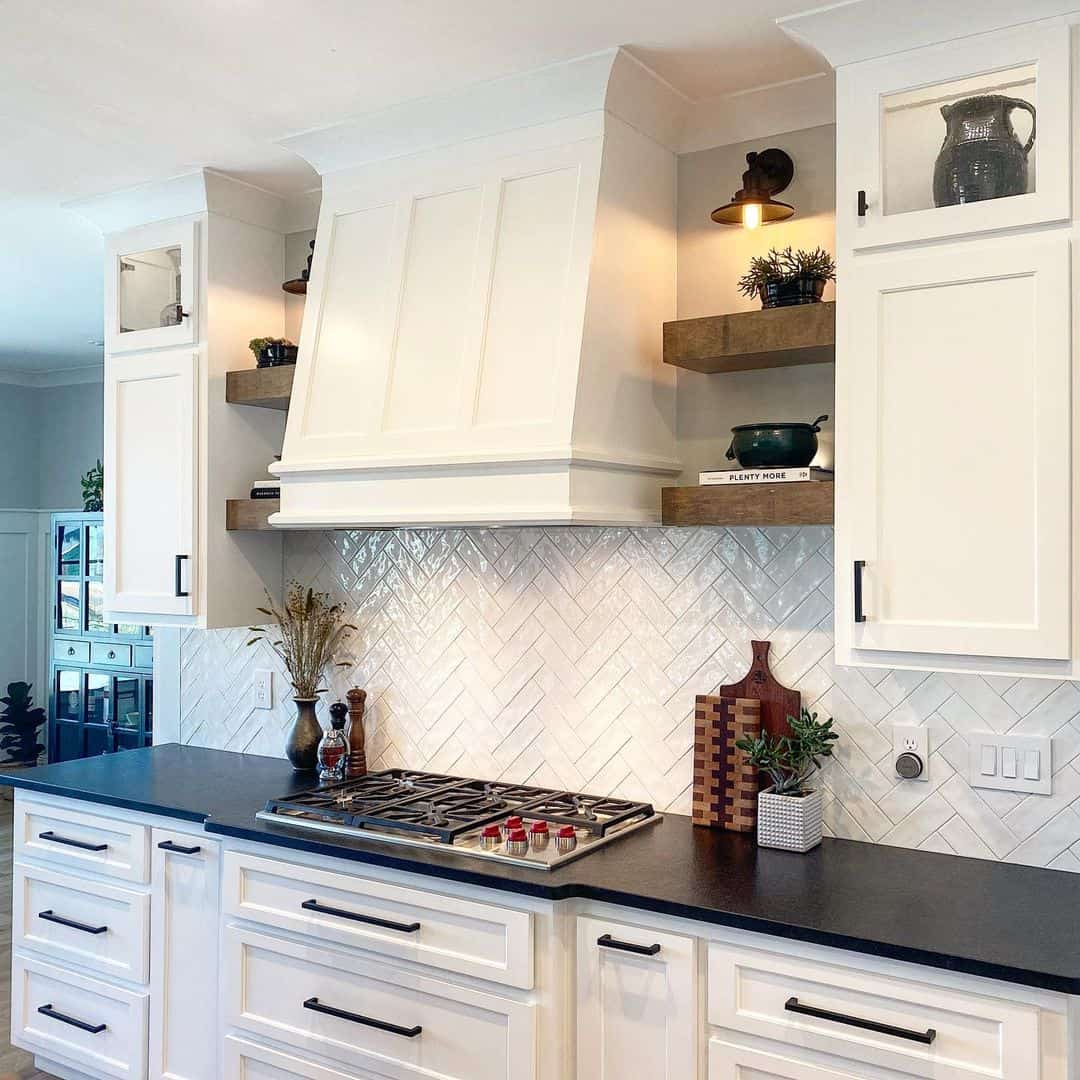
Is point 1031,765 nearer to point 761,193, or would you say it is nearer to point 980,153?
point 980,153

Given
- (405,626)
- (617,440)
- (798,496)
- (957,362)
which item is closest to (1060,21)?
(957,362)

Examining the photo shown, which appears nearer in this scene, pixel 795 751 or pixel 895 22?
pixel 895 22

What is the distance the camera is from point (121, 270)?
3.44 m

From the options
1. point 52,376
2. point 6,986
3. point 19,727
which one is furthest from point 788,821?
→ point 52,376

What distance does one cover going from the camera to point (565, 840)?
7.89 ft

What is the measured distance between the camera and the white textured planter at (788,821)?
8.03ft

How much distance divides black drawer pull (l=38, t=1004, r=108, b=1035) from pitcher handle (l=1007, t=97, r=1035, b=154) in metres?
3.05

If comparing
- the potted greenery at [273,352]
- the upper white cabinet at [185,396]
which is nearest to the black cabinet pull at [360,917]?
the upper white cabinet at [185,396]

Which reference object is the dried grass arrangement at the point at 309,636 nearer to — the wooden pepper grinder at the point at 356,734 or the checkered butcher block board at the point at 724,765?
the wooden pepper grinder at the point at 356,734

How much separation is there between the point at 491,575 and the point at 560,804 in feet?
2.19

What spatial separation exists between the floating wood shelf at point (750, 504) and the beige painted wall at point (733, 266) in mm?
248

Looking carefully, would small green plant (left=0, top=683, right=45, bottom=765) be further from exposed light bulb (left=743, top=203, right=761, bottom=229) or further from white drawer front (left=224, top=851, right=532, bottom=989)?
exposed light bulb (left=743, top=203, right=761, bottom=229)

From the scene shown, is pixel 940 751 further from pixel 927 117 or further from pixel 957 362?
pixel 927 117

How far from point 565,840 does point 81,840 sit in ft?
4.90
